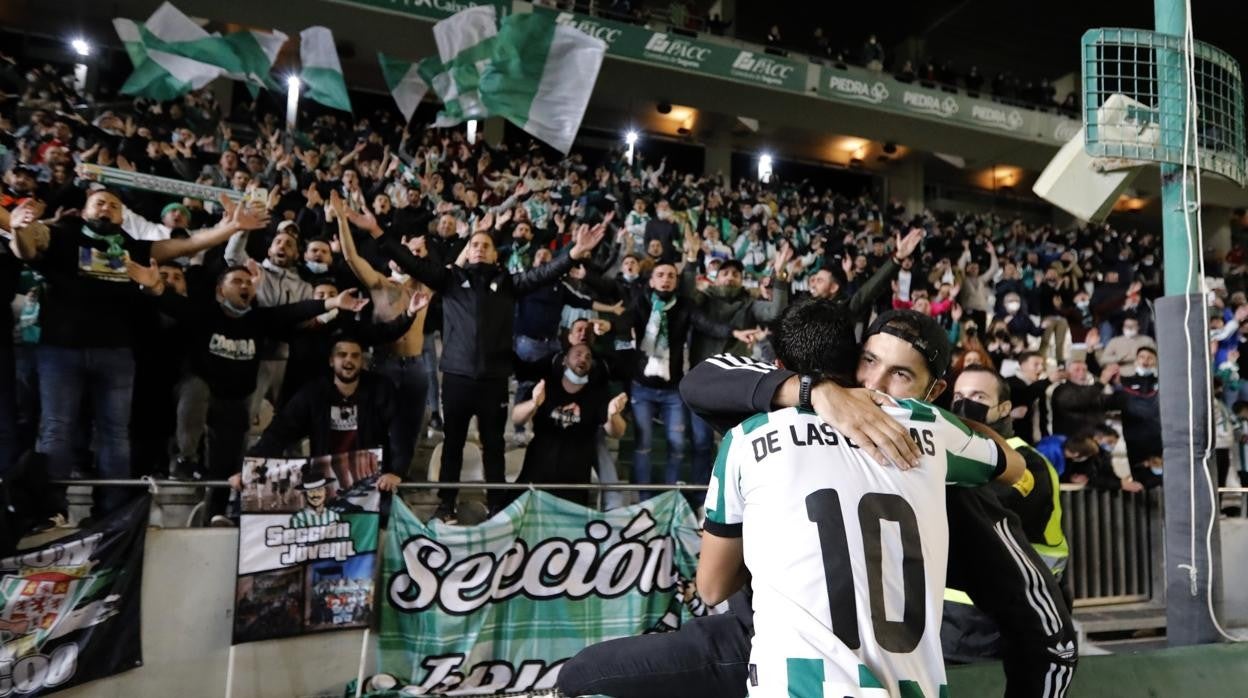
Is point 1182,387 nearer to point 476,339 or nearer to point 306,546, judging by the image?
point 476,339

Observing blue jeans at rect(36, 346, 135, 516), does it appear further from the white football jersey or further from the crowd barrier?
the crowd barrier

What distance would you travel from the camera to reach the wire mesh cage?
2838 millimetres

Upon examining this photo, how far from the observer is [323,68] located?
732 centimetres

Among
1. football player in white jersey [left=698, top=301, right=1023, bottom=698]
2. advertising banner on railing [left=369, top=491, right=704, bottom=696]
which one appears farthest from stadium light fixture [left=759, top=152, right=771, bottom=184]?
football player in white jersey [left=698, top=301, right=1023, bottom=698]

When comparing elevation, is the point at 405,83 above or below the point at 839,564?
above

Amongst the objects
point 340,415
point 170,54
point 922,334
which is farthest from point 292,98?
point 922,334

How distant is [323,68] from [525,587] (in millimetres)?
5262

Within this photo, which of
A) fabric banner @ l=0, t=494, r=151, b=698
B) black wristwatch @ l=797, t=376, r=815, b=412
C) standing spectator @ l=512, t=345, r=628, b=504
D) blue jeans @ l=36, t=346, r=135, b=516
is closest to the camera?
black wristwatch @ l=797, t=376, r=815, b=412

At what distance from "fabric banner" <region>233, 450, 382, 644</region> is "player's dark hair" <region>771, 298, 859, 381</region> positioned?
3548 millimetres

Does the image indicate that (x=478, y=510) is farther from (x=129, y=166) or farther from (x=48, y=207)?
(x=129, y=166)

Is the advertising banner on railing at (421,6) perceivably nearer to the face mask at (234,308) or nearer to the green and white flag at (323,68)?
the green and white flag at (323,68)

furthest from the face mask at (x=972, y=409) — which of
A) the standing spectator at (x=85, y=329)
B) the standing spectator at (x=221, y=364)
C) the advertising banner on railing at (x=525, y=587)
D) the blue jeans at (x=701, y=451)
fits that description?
the standing spectator at (x=85, y=329)

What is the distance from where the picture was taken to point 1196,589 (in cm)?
280

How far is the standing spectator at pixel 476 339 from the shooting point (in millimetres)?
5711
